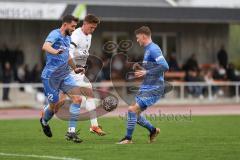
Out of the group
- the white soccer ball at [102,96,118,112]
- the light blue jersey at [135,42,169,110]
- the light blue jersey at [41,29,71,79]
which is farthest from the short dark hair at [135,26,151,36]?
the white soccer ball at [102,96,118,112]

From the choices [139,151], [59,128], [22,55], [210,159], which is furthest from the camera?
[22,55]

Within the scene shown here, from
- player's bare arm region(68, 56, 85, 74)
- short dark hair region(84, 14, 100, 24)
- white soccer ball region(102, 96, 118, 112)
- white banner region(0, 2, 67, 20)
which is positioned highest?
white banner region(0, 2, 67, 20)

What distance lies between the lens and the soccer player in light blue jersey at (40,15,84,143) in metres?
13.6

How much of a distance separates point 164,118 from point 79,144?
9726 millimetres

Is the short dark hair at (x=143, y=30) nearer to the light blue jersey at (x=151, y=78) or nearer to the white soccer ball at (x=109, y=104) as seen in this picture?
the light blue jersey at (x=151, y=78)

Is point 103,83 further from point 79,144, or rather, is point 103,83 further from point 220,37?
point 79,144

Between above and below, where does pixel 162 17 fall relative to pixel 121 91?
above

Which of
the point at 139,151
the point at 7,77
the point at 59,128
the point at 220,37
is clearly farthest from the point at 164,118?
the point at 220,37

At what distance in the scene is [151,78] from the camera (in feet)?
42.6

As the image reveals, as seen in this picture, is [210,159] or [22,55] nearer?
[210,159]

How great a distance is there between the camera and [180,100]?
31.6 metres

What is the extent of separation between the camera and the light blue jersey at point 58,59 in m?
13.6

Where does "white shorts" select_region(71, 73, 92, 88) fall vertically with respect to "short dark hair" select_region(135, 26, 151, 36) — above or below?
below

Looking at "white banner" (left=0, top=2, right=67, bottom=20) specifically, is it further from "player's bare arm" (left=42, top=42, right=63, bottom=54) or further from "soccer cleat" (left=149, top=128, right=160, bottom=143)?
"soccer cleat" (left=149, top=128, right=160, bottom=143)
